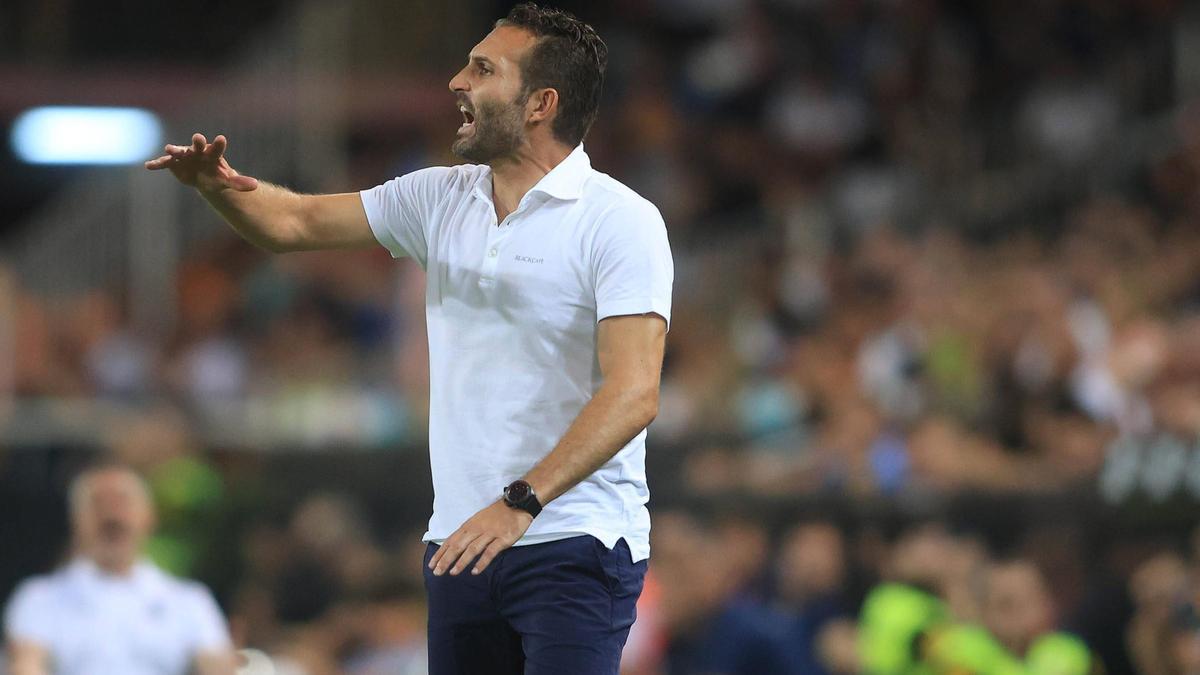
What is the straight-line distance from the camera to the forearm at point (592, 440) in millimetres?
4176

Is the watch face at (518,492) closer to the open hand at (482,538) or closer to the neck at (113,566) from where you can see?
the open hand at (482,538)

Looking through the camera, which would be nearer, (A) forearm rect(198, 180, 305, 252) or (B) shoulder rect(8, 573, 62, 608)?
(A) forearm rect(198, 180, 305, 252)

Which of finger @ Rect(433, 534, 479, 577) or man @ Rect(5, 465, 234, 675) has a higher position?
man @ Rect(5, 465, 234, 675)

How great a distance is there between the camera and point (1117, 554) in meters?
8.84

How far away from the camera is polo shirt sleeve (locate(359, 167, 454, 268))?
4723 millimetres

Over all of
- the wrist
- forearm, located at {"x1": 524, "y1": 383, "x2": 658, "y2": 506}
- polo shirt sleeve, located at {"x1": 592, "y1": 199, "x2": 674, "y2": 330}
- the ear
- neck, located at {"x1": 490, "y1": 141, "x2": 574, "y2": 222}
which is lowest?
the wrist

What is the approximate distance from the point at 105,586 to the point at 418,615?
3.03 metres

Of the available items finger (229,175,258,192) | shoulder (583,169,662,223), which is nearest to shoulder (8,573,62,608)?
finger (229,175,258,192)

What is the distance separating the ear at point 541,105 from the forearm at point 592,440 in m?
0.72

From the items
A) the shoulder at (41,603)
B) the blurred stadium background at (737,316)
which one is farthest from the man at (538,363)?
the shoulder at (41,603)

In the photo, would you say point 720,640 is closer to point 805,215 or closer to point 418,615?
point 418,615

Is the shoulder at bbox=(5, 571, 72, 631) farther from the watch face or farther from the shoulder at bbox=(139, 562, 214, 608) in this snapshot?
the watch face

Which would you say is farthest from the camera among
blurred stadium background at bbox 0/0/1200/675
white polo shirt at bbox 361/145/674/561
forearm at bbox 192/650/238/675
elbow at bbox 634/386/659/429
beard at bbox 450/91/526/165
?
blurred stadium background at bbox 0/0/1200/675

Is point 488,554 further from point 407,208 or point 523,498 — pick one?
point 407,208
